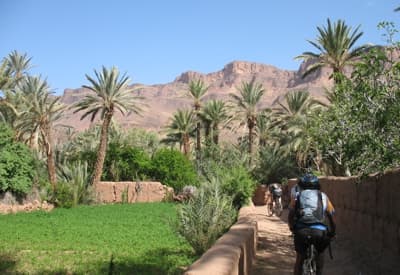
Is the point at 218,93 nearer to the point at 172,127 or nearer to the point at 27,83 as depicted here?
the point at 172,127

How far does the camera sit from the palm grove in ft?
35.5

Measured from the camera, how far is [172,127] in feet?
158

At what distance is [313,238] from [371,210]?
458 cm

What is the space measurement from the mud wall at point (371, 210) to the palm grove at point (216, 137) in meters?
0.47

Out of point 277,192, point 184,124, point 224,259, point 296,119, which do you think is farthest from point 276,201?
point 184,124

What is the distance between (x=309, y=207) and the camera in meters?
6.87

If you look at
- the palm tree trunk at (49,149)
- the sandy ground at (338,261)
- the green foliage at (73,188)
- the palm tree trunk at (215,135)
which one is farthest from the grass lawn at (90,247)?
the palm tree trunk at (215,135)

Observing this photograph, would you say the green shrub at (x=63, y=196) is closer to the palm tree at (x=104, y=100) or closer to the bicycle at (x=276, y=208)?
the palm tree at (x=104, y=100)

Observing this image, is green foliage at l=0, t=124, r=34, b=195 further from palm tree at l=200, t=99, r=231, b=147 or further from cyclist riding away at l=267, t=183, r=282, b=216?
palm tree at l=200, t=99, r=231, b=147

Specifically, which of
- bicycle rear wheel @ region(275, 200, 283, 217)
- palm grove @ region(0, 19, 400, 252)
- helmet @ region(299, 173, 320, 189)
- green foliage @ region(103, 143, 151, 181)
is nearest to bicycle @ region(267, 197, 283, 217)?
bicycle rear wheel @ region(275, 200, 283, 217)

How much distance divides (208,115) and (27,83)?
17.1 m

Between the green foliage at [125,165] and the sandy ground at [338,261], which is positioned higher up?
the green foliage at [125,165]

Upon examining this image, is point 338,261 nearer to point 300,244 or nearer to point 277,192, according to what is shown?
point 300,244

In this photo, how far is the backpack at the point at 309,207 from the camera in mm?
6793
